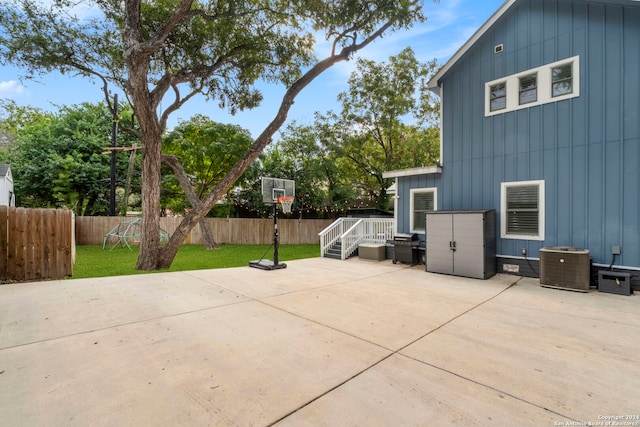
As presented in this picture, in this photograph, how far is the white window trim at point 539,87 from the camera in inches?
246

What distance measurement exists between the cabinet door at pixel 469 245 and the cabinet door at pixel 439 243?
0.14 metres

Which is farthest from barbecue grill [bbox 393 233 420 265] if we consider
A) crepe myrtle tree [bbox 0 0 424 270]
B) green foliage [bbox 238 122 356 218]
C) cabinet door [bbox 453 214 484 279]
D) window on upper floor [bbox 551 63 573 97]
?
green foliage [bbox 238 122 356 218]

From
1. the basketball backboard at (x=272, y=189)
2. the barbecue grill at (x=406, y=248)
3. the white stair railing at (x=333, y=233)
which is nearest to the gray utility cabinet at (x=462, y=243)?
the barbecue grill at (x=406, y=248)

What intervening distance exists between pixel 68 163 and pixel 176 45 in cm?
1150

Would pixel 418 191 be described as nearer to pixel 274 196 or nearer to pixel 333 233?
pixel 333 233

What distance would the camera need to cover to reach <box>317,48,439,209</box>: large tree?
581 inches

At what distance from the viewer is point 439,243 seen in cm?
734

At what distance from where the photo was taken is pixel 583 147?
6.08m

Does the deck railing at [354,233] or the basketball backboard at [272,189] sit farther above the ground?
the basketball backboard at [272,189]

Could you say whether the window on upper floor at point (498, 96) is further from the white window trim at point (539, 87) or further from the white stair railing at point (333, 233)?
the white stair railing at point (333, 233)

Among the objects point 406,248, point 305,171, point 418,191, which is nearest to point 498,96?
point 418,191

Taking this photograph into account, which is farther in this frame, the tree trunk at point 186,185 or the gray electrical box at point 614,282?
the tree trunk at point 186,185

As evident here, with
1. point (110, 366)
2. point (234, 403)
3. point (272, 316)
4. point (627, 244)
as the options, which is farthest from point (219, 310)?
point (627, 244)

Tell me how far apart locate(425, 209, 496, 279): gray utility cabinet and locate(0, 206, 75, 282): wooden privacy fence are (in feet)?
27.7
